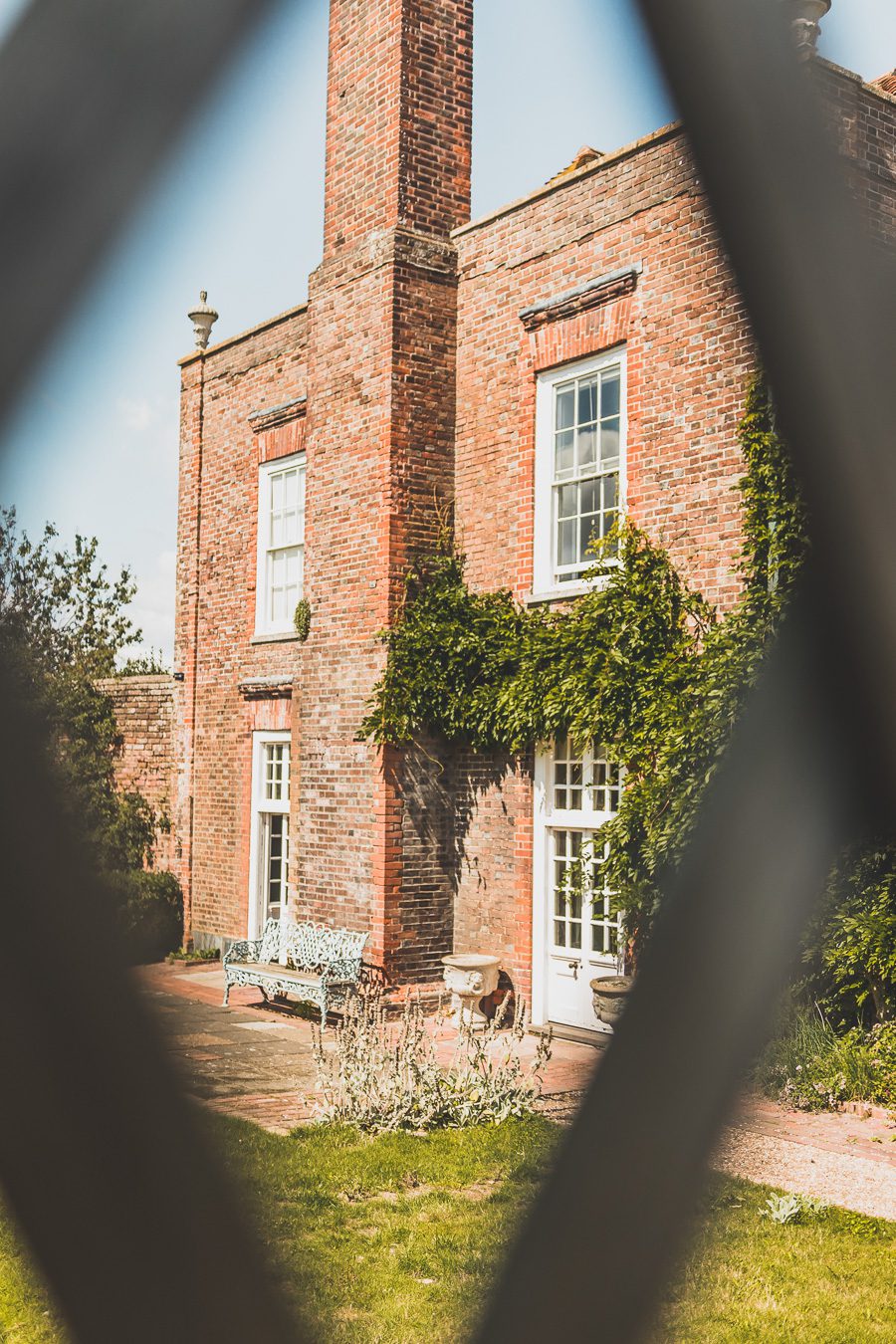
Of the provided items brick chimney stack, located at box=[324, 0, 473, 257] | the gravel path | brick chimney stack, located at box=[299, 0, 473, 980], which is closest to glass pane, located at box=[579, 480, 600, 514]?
brick chimney stack, located at box=[299, 0, 473, 980]

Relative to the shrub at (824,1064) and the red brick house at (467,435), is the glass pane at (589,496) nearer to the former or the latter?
the red brick house at (467,435)

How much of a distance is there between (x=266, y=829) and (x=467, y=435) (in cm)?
545

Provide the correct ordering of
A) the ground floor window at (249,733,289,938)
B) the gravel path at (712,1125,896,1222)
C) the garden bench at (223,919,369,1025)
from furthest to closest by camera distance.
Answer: the ground floor window at (249,733,289,938), the garden bench at (223,919,369,1025), the gravel path at (712,1125,896,1222)

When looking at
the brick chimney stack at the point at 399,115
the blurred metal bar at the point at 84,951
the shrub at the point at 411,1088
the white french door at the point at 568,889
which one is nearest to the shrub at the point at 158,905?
the white french door at the point at 568,889

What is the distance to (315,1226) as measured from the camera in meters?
5.02

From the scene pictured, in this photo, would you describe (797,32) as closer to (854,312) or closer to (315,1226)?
(854,312)

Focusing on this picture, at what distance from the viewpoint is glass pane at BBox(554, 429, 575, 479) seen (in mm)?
10734

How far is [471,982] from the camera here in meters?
10.8

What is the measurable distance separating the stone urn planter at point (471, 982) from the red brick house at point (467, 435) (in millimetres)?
224

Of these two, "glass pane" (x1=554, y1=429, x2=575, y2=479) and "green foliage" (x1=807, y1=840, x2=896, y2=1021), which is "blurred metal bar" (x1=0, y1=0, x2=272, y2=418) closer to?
"green foliage" (x1=807, y1=840, x2=896, y2=1021)

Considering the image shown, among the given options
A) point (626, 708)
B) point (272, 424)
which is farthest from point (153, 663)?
point (626, 708)

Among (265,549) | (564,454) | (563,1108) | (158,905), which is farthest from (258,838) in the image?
(563,1108)

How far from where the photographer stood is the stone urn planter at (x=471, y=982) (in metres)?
10.8

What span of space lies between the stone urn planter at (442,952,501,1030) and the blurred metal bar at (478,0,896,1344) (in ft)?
28.5
